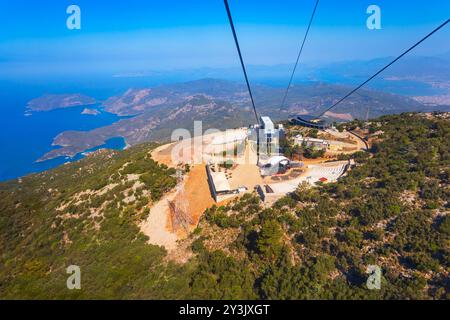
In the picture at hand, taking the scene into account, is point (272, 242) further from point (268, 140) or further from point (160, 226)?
point (268, 140)

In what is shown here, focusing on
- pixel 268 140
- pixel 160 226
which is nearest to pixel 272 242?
pixel 160 226

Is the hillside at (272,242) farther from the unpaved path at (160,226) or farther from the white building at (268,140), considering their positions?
the white building at (268,140)

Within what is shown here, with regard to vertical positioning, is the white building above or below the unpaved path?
above

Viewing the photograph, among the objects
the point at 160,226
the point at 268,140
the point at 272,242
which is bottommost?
the point at 160,226

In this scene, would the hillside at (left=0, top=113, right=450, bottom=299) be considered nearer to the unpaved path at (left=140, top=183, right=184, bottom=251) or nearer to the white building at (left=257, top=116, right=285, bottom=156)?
the unpaved path at (left=140, top=183, right=184, bottom=251)

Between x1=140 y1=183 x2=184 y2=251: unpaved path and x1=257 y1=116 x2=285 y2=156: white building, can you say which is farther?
x1=257 y1=116 x2=285 y2=156: white building

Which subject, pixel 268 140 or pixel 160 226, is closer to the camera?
pixel 160 226

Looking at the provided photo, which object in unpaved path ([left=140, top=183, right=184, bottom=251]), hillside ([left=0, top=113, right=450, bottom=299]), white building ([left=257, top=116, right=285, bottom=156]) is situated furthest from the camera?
white building ([left=257, top=116, right=285, bottom=156])

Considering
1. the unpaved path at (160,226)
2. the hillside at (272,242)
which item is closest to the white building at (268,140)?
the hillside at (272,242)

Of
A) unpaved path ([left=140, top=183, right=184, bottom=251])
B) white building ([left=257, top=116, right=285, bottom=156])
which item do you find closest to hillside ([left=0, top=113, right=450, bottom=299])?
unpaved path ([left=140, top=183, right=184, bottom=251])
